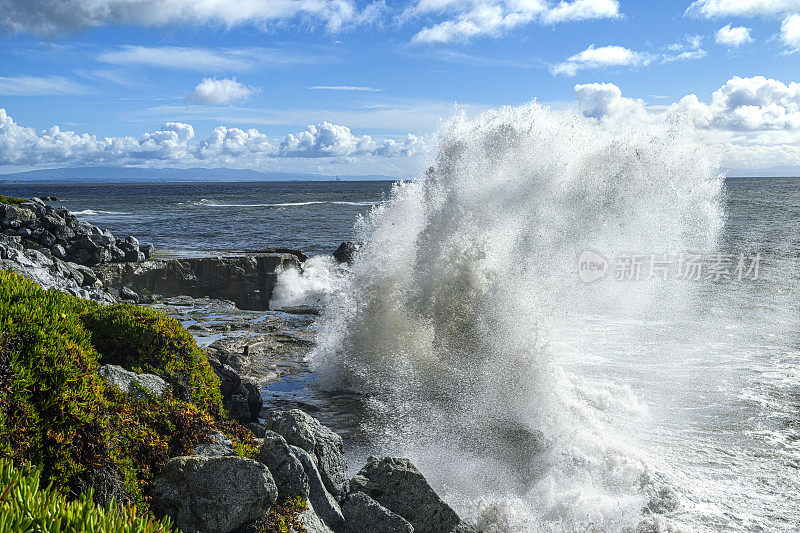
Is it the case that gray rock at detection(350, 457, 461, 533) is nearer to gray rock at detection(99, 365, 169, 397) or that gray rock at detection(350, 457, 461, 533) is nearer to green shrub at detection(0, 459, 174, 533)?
gray rock at detection(99, 365, 169, 397)

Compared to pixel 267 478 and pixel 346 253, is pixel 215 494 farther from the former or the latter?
pixel 346 253

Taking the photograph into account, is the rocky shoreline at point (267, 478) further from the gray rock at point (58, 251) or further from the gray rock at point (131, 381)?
the gray rock at point (58, 251)

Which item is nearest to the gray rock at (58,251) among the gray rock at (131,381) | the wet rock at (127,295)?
the wet rock at (127,295)

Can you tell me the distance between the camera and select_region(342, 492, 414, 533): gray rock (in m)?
6.55

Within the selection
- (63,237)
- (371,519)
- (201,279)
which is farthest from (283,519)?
(63,237)

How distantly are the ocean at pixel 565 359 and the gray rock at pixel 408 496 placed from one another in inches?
28.7

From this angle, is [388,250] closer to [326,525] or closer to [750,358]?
[750,358]

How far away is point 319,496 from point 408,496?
114 centimetres

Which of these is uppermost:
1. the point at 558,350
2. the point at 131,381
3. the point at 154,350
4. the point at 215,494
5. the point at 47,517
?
the point at 47,517

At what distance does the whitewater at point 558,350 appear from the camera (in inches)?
331

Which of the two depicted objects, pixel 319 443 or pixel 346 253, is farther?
pixel 346 253

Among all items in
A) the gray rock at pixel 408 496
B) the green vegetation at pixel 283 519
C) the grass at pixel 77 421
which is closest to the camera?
the grass at pixel 77 421

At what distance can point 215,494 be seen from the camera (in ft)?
17.9

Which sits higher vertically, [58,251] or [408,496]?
[58,251]
